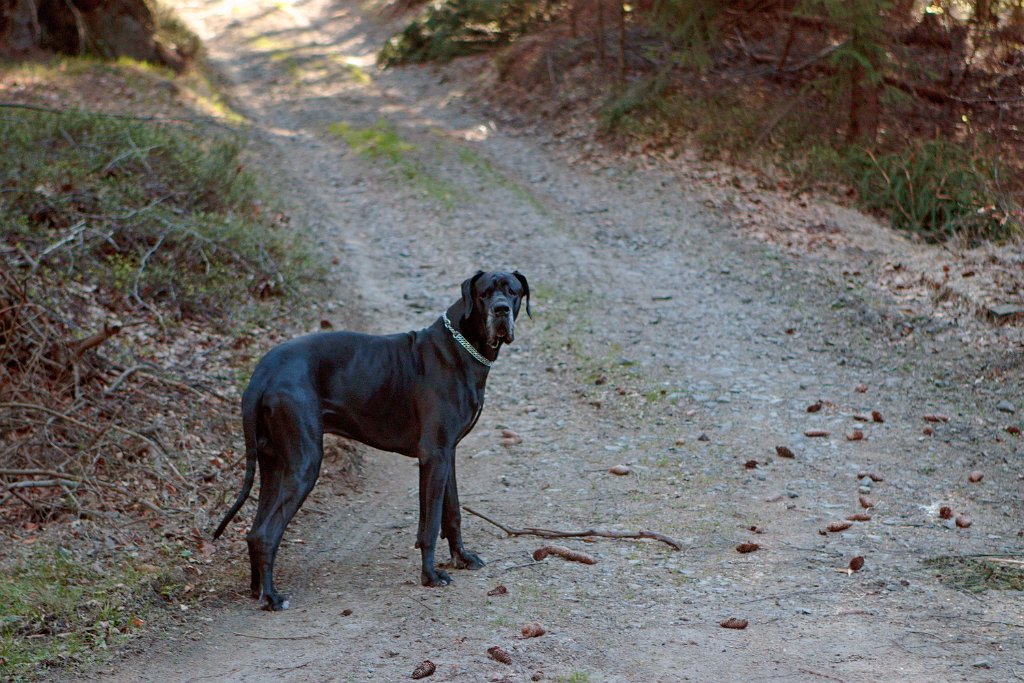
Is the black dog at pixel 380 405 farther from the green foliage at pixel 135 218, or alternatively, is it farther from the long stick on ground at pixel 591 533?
the green foliage at pixel 135 218

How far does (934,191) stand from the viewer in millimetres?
13258

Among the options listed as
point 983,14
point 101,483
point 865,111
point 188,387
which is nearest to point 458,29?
point 865,111

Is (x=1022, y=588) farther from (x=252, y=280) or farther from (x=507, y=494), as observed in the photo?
(x=252, y=280)

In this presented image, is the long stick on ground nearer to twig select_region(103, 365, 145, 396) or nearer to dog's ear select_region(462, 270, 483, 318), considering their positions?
dog's ear select_region(462, 270, 483, 318)

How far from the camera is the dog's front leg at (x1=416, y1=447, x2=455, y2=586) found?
5.76 metres

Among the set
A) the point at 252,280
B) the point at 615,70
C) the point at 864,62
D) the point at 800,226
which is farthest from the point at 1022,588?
the point at 615,70

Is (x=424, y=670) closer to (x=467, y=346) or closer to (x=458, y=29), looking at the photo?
(x=467, y=346)

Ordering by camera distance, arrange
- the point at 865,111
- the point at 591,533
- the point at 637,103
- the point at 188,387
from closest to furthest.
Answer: the point at 591,533 → the point at 188,387 → the point at 865,111 → the point at 637,103

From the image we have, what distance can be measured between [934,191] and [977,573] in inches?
349

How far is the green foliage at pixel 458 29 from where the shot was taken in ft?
72.2

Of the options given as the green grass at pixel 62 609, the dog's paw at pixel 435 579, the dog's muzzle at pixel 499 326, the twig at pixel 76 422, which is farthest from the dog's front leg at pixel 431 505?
the twig at pixel 76 422

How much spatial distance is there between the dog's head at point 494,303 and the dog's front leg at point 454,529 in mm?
887

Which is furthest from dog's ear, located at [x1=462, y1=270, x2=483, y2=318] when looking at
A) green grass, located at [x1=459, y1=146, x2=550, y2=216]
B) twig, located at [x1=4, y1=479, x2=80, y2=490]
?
green grass, located at [x1=459, y1=146, x2=550, y2=216]

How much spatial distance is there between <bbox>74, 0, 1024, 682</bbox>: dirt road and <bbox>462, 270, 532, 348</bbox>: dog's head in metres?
1.48
